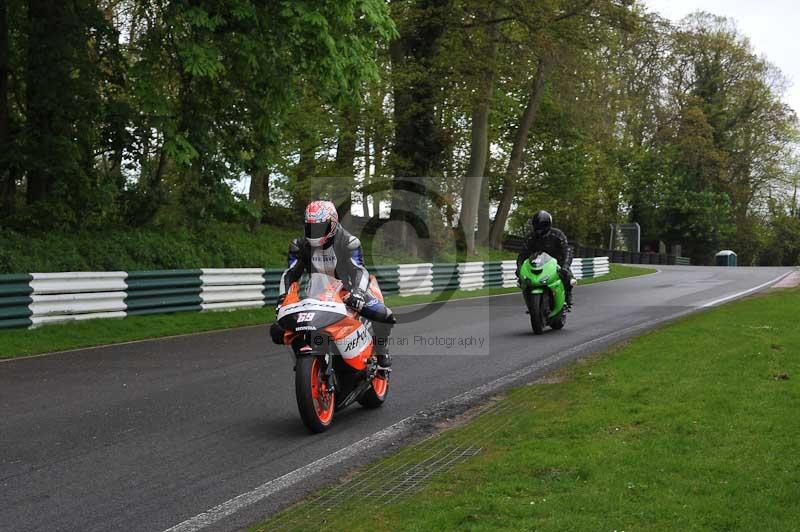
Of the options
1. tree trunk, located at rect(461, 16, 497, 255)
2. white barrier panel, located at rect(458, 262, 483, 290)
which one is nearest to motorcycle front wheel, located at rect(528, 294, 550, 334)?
white barrier panel, located at rect(458, 262, 483, 290)

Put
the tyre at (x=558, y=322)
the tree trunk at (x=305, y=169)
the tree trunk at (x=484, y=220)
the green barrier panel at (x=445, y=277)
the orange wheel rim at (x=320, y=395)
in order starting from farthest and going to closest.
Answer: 1. the tree trunk at (x=484, y=220)
2. the tree trunk at (x=305, y=169)
3. the green barrier panel at (x=445, y=277)
4. the tyre at (x=558, y=322)
5. the orange wheel rim at (x=320, y=395)

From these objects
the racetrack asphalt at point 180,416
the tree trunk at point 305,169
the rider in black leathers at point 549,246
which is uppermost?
the tree trunk at point 305,169

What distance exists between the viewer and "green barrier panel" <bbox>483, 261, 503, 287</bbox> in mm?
27922

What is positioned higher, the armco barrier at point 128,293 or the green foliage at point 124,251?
the green foliage at point 124,251

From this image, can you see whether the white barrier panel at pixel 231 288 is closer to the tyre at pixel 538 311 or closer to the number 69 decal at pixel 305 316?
the tyre at pixel 538 311

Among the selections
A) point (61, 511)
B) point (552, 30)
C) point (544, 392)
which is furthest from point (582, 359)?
point (552, 30)

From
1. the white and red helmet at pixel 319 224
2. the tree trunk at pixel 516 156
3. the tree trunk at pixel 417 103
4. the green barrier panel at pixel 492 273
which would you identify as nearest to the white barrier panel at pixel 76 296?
the white and red helmet at pixel 319 224

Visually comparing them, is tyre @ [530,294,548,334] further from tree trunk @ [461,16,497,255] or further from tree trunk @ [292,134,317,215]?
tree trunk @ [292,134,317,215]

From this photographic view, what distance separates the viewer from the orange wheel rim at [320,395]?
286 inches

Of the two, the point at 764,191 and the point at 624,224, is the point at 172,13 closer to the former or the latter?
the point at 624,224

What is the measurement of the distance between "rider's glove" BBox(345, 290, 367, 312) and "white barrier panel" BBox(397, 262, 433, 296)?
1581 centimetres

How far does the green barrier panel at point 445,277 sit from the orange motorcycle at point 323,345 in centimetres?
1715

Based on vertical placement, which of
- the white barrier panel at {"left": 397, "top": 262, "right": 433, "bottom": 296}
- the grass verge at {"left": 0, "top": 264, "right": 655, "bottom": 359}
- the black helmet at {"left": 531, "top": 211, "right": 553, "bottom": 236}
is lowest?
the grass verge at {"left": 0, "top": 264, "right": 655, "bottom": 359}

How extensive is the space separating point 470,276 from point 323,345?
19811 mm
